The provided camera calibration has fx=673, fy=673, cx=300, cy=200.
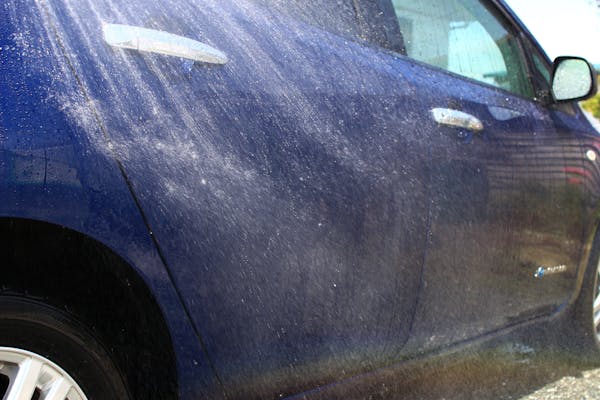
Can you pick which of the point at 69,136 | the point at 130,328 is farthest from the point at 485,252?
the point at 69,136

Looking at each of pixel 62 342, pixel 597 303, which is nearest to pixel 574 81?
pixel 597 303

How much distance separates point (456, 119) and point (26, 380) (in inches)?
62.5

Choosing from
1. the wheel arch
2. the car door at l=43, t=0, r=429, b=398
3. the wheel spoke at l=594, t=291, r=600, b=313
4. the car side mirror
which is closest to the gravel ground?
the wheel spoke at l=594, t=291, r=600, b=313

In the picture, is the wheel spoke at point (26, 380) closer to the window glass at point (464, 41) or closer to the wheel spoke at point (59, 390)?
the wheel spoke at point (59, 390)

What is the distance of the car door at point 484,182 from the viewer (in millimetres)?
2197

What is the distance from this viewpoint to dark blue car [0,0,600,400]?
135cm

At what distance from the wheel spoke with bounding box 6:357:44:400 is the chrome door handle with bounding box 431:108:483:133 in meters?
1.43

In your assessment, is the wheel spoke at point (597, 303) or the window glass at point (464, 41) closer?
the window glass at point (464, 41)

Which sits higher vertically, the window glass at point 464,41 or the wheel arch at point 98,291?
the window glass at point 464,41

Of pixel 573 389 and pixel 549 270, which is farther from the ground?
pixel 549 270

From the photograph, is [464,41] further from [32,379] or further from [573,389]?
[32,379]

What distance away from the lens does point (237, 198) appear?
160cm

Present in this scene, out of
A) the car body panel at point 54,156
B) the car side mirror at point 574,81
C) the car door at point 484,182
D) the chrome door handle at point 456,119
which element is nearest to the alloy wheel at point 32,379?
the car body panel at point 54,156

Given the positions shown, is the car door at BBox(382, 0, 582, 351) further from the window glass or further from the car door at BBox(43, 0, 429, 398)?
the car door at BBox(43, 0, 429, 398)
